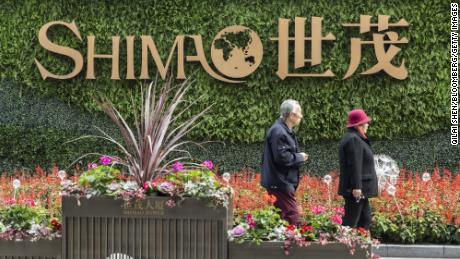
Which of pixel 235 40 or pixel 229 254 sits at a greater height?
pixel 235 40

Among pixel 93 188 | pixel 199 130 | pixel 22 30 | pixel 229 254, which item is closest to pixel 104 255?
pixel 93 188

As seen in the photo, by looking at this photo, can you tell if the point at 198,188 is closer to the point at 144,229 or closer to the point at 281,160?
the point at 144,229

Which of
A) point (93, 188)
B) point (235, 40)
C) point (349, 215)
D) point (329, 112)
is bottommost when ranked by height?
point (349, 215)

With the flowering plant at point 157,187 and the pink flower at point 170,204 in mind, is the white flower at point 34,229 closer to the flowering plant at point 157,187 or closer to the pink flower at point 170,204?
the flowering plant at point 157,187

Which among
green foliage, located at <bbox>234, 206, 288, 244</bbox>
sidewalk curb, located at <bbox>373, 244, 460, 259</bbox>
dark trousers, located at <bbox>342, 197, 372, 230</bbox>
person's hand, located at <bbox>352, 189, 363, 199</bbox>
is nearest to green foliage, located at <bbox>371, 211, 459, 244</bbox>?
sidewalk curb, located at <bbox>373, 244, 460, 259</bbox>

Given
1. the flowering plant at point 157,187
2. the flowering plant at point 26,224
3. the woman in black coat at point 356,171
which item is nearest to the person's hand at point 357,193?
the woman in black coat at point 356,171

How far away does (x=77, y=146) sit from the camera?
11.7 metres

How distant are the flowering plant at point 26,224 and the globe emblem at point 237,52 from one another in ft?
22.1

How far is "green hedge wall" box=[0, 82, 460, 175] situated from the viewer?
441 inches

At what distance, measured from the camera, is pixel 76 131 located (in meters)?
11.6

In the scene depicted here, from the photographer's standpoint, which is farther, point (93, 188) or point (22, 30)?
point (22, 30)

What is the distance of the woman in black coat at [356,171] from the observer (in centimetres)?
627

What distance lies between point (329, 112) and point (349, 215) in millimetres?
5013

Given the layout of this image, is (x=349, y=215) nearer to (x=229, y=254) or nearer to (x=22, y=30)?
(x=229, y=254)
